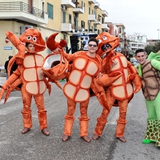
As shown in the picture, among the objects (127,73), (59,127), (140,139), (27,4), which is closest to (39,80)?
(59,127)

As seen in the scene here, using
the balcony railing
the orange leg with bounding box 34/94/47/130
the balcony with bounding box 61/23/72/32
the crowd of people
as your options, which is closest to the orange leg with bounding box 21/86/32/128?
the orange leg with bounding box 34/94/47/130

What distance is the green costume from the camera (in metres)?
4.09

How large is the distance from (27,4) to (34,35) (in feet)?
46.8

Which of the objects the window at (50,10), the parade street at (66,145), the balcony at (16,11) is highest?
the window at (50,10)

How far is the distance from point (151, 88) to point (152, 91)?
0.05m

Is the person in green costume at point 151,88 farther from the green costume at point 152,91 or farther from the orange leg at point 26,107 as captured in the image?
the orange leg at point 26,107

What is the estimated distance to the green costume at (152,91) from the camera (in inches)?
161

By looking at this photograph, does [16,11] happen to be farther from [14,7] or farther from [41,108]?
[41,108]

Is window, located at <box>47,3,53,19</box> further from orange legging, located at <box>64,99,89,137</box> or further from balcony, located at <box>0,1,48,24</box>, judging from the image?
orange legging, located at <box>64,99,89,137</box>

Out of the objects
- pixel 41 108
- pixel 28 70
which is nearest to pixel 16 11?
pixel 28 70

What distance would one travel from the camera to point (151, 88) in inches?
163

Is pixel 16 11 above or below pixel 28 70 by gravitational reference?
above

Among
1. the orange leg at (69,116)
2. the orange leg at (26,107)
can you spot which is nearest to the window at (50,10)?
the orange leg at (26,107)

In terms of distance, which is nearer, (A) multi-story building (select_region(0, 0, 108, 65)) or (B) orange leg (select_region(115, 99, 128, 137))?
(B) orange leg (select_region(115, 99, 128, 137))
